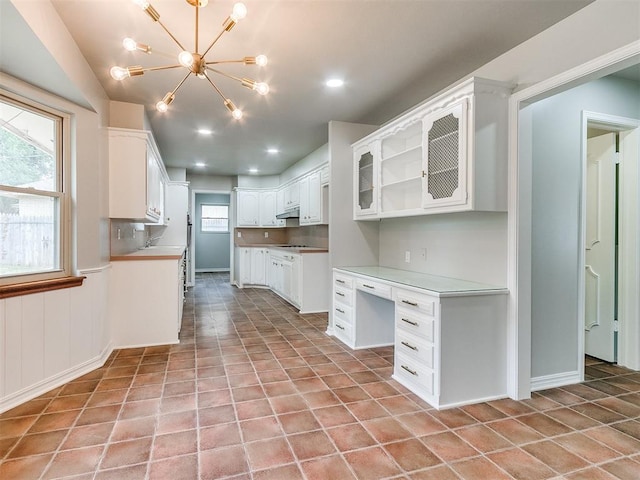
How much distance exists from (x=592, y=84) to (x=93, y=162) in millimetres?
4308

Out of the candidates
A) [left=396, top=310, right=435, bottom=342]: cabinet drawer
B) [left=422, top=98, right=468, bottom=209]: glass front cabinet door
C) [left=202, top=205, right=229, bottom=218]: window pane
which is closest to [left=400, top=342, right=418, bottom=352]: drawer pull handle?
[left=396, top=310, right=435, bottom=342]: cabinet drawer

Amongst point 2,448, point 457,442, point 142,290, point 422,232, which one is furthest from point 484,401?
point 142,290

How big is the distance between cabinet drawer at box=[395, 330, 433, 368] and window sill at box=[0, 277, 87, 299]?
2689 millimetres

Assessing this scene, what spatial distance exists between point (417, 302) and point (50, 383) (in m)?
2.87

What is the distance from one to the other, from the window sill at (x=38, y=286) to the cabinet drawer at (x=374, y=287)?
2.50 meters

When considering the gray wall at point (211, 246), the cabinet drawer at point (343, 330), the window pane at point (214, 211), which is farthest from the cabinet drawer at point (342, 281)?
the window pane at point (214, 211)

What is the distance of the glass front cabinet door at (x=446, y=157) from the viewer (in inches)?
100

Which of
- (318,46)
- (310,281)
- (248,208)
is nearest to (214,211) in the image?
(248,208)

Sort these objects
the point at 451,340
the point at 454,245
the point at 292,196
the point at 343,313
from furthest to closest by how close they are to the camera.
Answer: the point at 292,196 < the point at 343,313 < the point at 454,245 < the point at 451,340

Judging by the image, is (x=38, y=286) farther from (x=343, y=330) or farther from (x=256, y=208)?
(x=256, y=208)

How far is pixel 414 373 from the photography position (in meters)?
2.69

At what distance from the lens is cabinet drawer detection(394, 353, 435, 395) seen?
252 centimetres

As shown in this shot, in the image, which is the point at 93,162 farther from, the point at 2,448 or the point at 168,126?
the point at 2,448

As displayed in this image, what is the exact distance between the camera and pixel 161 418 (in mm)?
2287
